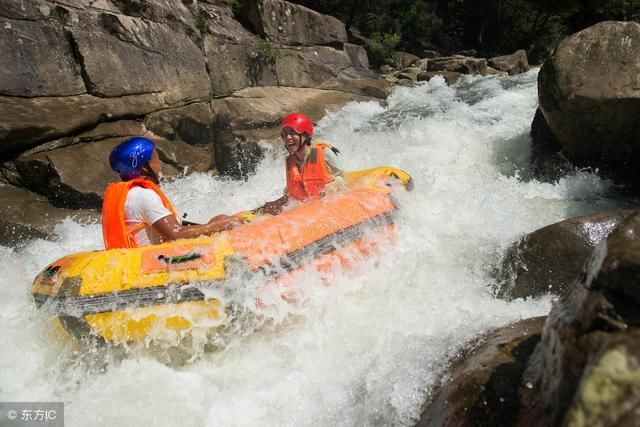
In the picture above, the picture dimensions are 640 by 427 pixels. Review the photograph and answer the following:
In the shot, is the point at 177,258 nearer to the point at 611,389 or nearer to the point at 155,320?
the point at 155,320

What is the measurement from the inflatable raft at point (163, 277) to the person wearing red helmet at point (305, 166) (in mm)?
1090

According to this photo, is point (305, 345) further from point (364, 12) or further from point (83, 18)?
point (364, 12)

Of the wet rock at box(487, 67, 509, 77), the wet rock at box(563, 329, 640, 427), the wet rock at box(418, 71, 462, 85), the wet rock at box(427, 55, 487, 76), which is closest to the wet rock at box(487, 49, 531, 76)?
the wet rock at box(487, 67, 509, 77)

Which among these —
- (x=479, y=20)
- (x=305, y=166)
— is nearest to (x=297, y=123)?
(x=305, y=166)

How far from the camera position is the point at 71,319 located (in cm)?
307

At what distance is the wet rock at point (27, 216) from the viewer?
5.65 meters

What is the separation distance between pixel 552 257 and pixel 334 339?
184cm

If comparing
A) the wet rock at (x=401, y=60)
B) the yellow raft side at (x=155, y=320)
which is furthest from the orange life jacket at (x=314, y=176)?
the wet rock at (x=401, y=60)

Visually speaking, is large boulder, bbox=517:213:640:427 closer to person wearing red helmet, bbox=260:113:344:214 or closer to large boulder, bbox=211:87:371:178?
person wearing red helmet, bbox=260:113:344:214

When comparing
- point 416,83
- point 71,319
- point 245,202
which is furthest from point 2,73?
point 416,83

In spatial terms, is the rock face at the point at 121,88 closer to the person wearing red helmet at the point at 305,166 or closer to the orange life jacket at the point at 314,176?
the person wearing red helmet at the point at 305,166

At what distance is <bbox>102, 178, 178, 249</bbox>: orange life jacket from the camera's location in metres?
3.39

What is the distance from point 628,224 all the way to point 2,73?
731cm

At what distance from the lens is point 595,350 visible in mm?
1448
